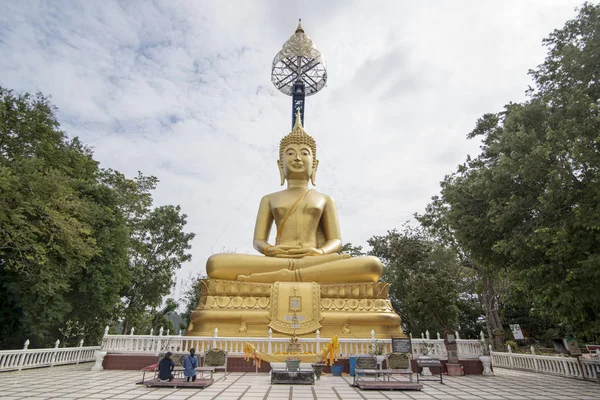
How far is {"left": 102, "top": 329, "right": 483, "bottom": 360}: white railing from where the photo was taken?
29.5 feet

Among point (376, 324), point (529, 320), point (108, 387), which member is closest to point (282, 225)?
point (376, 324)

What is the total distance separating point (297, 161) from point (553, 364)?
965 cm

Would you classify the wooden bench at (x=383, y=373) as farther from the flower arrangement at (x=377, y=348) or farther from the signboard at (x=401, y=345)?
the flower arrangement at (x=377, y=348)

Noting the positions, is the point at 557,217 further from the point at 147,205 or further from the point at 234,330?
the point at 147,205

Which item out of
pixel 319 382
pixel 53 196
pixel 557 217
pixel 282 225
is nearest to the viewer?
Answer: pixel 319 382

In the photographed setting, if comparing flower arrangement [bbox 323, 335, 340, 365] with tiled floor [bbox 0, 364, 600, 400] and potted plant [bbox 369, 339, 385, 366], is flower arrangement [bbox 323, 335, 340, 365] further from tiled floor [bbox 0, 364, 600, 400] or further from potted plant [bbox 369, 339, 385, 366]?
potted plant [bbox 369, 339, 385, 366]

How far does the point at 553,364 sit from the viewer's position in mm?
9352

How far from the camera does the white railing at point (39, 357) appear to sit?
28.1 ft

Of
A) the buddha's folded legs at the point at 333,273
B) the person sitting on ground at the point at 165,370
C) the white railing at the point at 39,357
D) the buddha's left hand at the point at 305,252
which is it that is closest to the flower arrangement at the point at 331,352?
the person sitting on ground at the point at 165,370

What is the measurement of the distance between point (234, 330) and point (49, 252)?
19.4ft

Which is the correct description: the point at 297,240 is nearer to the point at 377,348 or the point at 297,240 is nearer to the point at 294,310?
the point at 294,310

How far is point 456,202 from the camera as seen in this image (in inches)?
385

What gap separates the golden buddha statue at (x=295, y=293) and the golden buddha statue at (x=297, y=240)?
3 cm

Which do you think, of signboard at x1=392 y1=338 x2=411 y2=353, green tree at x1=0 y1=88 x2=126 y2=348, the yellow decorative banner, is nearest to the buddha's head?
the yellow decorative banner
